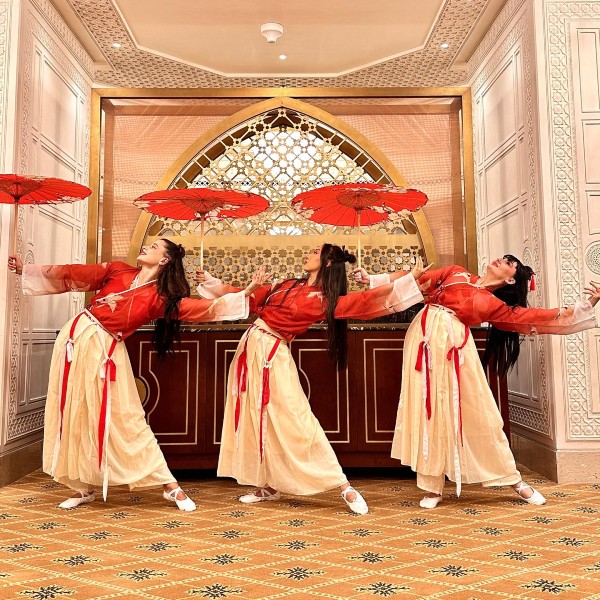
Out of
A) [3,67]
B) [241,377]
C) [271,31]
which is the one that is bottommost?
[241,377]

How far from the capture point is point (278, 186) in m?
5.09

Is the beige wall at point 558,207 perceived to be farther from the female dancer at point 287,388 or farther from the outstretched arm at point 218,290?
the outstretched arm at point 218,290

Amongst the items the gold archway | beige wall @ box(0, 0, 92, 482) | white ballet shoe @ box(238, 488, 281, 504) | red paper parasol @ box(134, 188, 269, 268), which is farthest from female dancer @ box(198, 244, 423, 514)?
the gold archway

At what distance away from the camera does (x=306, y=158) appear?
523 cm

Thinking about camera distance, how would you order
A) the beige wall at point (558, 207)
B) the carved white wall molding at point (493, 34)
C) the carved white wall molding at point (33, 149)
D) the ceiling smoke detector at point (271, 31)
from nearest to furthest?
1. the beige wall at point (558, 207)
2. the carved white wall molding at point (33, 149)
3. the carved white wall molding at point (493, 34)
4. the ceiling smoke detector at point (271, 31)

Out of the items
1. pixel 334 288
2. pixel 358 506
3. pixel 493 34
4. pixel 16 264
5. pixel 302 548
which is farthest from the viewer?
pixel 493 34

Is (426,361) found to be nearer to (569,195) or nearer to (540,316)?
(540,316)

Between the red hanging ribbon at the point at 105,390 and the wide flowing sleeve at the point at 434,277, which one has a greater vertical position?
the wide flowing sleeve at the point at 434,277

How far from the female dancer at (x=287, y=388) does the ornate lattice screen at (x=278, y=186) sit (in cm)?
152

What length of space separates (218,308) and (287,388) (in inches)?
22.1

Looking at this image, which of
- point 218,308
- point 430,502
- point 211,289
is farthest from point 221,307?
point 430,502

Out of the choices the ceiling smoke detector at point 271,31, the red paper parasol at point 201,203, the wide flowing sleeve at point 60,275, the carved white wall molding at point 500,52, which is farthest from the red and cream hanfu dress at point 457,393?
the ceiling smoke detector at point 271,31

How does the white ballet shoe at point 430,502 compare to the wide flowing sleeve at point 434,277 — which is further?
the wide flowing sleeve at point 434,277

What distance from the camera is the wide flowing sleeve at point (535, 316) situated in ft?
10.4
